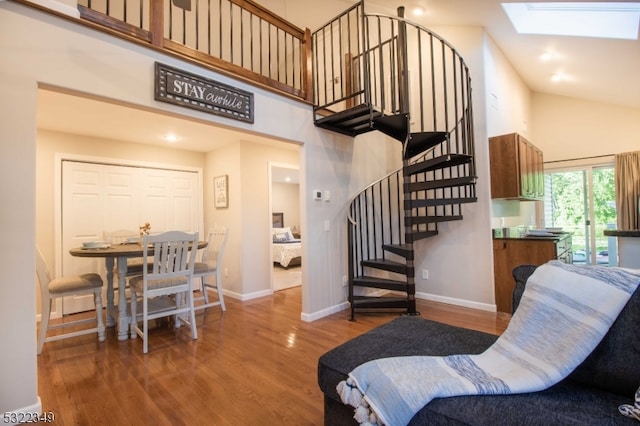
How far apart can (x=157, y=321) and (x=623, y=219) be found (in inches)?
274

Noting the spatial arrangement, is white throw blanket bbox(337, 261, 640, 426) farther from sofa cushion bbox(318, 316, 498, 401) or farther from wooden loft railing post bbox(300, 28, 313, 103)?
wooden loft railing post bbox(300, 28, 313, 103)

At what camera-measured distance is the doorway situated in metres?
5.10

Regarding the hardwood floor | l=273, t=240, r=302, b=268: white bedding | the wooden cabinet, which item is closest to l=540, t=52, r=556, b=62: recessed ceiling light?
the wooden cabinet

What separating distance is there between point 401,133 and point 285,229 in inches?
194

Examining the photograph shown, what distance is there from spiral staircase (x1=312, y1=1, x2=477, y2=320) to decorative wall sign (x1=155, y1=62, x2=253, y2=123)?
101 cm

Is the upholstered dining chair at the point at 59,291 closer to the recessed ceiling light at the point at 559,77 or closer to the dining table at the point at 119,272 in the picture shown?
the dining table at the point at 119,272

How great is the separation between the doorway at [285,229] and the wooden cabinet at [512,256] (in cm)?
305

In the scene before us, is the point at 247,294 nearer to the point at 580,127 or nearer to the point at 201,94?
the point at 201,94

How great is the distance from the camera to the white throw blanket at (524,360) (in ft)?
3.61

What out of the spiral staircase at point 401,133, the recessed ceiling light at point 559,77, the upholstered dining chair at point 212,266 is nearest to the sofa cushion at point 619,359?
the spiral staircase at point 401,133

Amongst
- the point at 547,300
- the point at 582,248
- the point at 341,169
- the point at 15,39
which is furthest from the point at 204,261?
the point at 582,248

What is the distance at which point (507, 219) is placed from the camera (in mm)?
4348

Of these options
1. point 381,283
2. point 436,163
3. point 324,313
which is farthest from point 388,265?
point 436,163

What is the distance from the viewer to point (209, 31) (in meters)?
2.43
